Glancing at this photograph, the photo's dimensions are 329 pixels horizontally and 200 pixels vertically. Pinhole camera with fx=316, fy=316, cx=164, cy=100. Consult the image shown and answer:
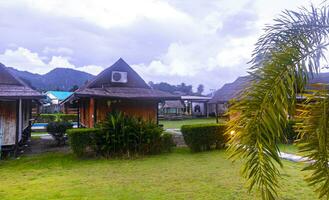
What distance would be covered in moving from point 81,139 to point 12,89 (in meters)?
3.60

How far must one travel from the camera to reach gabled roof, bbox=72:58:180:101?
18.1 meters

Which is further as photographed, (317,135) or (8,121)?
(8,121)

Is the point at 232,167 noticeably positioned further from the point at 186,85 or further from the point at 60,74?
the point at 60,74

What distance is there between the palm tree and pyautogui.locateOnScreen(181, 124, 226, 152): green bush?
9.27m

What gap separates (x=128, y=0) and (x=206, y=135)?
607 cm

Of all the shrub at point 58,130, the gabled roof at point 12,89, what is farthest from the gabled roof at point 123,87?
the gabled roof at point 12,89

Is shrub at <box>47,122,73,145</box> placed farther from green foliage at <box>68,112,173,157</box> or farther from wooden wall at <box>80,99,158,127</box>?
green foliage at <box>68,112,173,157</box>

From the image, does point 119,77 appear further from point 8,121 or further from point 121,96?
point 8,121

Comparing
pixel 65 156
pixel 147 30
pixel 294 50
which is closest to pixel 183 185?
pixel 294 50

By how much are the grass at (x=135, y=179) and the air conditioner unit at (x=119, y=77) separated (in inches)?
359

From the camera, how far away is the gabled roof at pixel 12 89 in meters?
11.5

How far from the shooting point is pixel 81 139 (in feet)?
38.2

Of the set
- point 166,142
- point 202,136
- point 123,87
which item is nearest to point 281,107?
point 202,136

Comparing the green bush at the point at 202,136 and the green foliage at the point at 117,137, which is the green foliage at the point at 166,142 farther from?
the green bush at the point at 202,136
